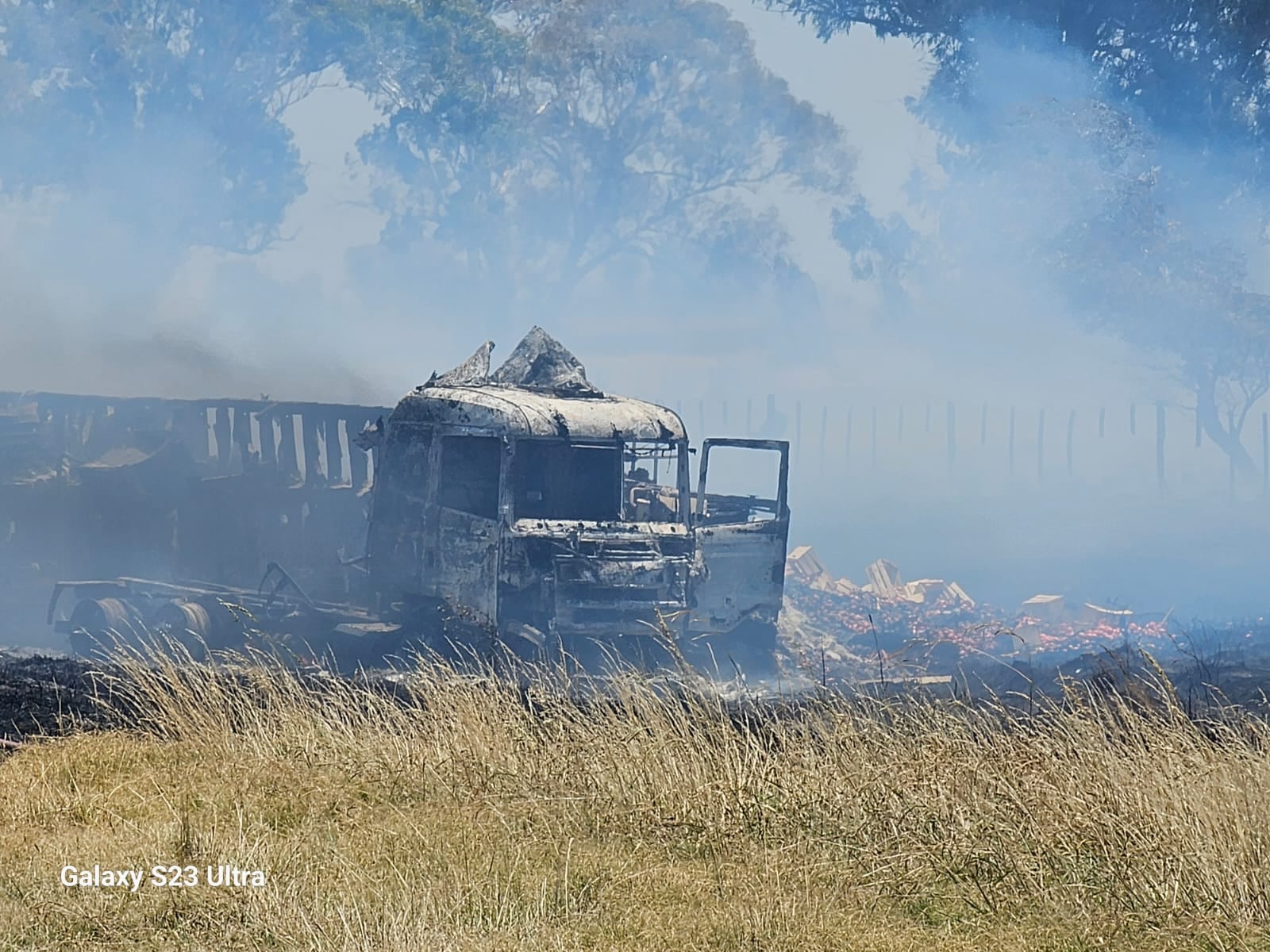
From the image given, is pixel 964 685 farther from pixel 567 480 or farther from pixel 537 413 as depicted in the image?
pixel 537 413

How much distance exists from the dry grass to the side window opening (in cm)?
539

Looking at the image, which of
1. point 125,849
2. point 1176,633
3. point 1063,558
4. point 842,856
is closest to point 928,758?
point 842,856

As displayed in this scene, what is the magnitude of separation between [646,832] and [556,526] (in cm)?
641

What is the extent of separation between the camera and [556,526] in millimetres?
11914

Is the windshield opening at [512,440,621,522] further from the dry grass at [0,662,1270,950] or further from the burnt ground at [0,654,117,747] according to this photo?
the dry grass at [0,662,1270,950]

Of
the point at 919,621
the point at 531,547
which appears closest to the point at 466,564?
the point at 531,547

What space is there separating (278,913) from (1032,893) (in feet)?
8.67

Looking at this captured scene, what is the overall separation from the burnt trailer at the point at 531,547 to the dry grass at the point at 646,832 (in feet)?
14.8

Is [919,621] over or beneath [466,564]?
beneath

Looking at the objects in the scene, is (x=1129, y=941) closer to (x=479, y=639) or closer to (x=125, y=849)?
(x=125, y=849)

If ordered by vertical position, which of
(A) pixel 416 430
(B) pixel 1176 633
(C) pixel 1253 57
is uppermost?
(C) pixel 1253 57

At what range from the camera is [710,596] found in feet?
43.2

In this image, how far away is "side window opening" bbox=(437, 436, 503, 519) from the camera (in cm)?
1251

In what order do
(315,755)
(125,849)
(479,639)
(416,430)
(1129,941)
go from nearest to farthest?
(1129,941), (125,849), (315,755), (479,639), (416,430)
